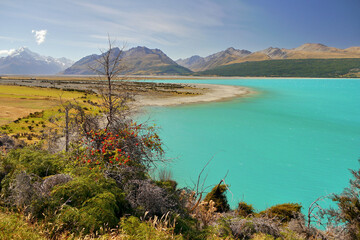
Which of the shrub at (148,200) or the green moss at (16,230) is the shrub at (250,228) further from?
the green moss at (16,230)

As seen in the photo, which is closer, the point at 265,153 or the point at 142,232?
the point at 142,232

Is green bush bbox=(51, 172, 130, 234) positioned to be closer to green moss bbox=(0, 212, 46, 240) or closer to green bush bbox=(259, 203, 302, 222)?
green moss bbox=(0, 212, 46, 240)

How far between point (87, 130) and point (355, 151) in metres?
26.9

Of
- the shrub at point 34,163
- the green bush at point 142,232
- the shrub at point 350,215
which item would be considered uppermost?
the shrub at point 34,163

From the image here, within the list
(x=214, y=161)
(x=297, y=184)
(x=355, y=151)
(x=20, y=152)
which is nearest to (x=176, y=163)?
(x=214, y=161)

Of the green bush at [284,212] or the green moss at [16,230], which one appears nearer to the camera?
the green moss at [16,230]

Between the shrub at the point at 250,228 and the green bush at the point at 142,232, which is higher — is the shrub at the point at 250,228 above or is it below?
below

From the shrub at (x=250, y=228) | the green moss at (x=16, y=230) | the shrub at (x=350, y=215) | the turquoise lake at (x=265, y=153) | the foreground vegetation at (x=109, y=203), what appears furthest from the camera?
the turquoise lake at (x=265, y=153)

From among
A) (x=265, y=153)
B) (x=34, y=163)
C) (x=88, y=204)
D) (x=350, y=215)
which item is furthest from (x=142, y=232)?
(x=265, y=153)

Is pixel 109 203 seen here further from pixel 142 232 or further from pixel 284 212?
pixel 284 212

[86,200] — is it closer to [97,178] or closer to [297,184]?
[97,178]

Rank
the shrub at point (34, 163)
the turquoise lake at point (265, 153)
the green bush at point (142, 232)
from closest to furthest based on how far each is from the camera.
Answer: the green bush at point (142, 232) < the shrub at point (34, 163) < the turquoise lake at point (265, 153)

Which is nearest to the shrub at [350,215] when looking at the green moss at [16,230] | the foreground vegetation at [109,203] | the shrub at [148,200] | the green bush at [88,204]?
the foreground vegetation at [109,203]

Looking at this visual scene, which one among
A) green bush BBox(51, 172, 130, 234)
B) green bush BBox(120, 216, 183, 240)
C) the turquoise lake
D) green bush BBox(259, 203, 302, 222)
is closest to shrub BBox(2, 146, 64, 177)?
green bush BBox(51, 172, 130, 234)
